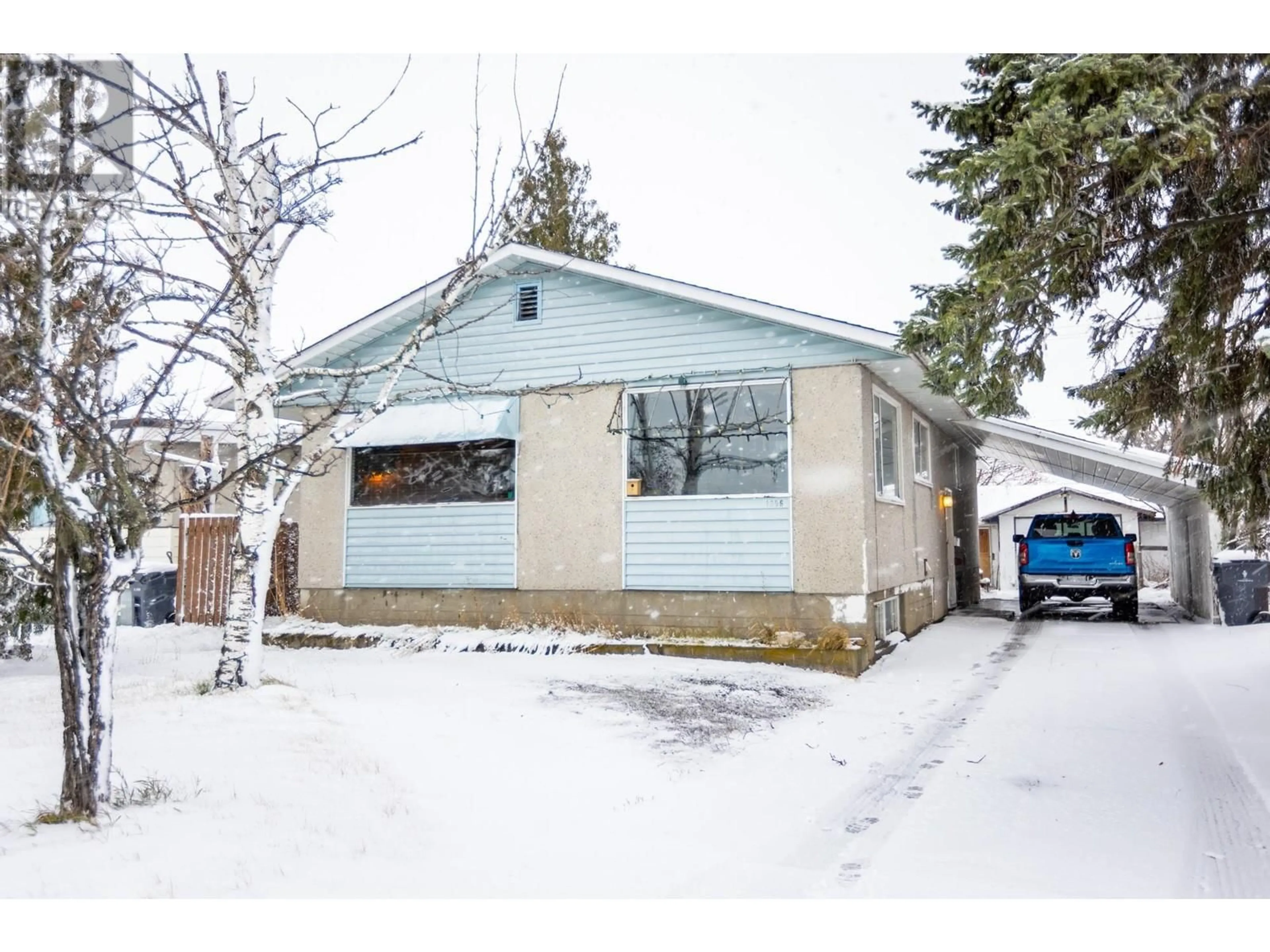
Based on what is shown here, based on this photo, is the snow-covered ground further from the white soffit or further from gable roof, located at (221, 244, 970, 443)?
gable roof, located at (221, 244, 970, 443)

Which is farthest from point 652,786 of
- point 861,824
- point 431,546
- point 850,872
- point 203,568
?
point 203,568

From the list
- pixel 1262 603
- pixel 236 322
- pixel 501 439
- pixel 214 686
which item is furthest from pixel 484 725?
pixel 1262 603

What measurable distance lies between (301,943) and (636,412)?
7.58m

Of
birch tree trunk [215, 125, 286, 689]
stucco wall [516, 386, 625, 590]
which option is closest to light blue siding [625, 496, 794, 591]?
stucco wall [516, 386, 625, 590]

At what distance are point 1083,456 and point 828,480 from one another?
639cm

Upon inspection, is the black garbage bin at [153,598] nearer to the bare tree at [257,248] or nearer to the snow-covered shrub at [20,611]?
the snow-covered shrub at [20,611]

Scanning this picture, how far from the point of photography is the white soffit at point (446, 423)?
10.5 metres

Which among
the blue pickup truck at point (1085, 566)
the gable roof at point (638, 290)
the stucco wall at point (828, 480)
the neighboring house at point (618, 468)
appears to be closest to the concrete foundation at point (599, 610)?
the neighboring house at point (618, 468)

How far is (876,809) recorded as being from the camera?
466 cm

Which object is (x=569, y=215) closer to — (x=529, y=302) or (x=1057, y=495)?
(x=529, y=302)

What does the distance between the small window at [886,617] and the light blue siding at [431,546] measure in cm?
422

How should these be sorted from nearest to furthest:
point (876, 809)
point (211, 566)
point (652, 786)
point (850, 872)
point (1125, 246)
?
point (850, 872)
point (876, 809)
point (652, 786)
point (1125, 246)
point (211, 566)

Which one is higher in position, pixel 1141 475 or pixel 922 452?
pixel 922 452

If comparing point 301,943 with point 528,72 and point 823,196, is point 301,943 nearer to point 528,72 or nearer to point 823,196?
point 528,72
